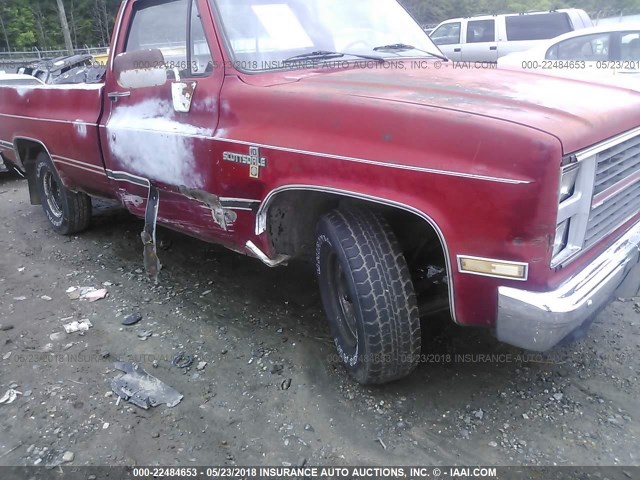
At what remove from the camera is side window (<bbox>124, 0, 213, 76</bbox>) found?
120 inches

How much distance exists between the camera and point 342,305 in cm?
285

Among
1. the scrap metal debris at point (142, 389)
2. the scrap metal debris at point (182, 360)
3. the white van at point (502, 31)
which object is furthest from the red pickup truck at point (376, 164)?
the white van at point (502, 31)

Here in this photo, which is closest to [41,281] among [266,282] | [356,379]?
[266,282]

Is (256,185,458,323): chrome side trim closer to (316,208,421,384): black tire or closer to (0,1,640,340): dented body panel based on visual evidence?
(0,1,640,340): dented body panel

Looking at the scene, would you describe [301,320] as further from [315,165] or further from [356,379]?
[315,165]

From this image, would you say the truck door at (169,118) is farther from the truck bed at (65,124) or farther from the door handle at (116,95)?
the truck bed at (65,124)

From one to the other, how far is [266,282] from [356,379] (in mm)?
1447

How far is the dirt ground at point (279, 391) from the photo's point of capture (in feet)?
7.80

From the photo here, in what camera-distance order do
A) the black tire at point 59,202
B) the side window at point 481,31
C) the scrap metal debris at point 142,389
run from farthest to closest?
the side window at point 481,31
the black tire at point 59,202
the scrap metal debris at point 142,389

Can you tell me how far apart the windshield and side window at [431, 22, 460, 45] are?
11213 mm

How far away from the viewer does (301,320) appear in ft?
11.3

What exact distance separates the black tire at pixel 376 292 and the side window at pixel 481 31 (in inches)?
480

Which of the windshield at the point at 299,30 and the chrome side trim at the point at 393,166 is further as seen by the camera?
the windshield at the point at 299,30

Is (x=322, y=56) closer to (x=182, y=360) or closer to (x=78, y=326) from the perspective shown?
(x=182, y=360)
